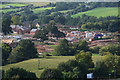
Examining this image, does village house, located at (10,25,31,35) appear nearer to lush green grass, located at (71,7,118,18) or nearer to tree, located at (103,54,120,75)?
lush green grass, located at (71,7,118,18)

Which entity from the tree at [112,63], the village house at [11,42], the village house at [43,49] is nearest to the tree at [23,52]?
the village house at [43,49]

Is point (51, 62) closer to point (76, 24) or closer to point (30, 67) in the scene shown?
point (30, 67)

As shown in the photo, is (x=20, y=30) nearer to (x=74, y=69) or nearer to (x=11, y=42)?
(x=11, y=42)

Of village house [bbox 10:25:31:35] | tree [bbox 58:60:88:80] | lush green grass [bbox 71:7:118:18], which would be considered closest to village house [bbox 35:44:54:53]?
village house [bbox 10:25:31:35]

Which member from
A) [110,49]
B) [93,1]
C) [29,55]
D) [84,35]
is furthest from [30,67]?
[93,1]

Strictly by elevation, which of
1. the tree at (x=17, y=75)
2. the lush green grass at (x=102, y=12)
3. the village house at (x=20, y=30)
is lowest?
the lush green grass at (x=102, y=12)

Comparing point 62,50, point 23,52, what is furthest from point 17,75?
point 62,50

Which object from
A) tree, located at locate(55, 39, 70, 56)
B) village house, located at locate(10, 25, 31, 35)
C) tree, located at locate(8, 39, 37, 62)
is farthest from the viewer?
village house, located at locate(10, 25, 31, 35)

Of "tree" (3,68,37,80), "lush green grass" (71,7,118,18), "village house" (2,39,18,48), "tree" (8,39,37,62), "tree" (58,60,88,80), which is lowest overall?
"lush green grass" (71,7,118,18)

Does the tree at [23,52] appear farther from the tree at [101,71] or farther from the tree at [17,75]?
the tree at [101,71]
